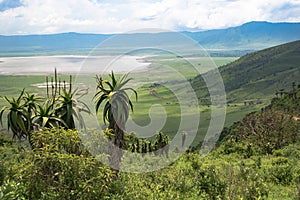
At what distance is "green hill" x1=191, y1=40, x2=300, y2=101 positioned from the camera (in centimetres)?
12662

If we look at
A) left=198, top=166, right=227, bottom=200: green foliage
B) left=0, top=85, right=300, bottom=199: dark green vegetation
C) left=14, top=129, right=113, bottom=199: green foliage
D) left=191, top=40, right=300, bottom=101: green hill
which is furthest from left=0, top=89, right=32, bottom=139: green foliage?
left=191, top=40, right=300, bottom=101: green hill

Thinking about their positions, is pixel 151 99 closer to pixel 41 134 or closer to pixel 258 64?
pixel 258 64

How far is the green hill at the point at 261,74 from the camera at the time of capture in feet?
415

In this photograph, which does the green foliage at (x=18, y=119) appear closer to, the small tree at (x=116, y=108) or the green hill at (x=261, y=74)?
the small tree at (x=116, y=108)

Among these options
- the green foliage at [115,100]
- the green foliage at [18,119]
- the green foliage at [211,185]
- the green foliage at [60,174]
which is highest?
the green foliage at [115,100]

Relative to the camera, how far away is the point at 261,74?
476ft

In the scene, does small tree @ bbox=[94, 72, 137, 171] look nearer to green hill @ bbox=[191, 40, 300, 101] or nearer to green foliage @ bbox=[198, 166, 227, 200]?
green foliage @ bbox=[198, 166, 227, 200]

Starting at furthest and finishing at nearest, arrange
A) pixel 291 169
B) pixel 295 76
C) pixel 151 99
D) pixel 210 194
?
pixel 151 99 → pixel 295 76 → pixel 291 169 → pixel 210 194

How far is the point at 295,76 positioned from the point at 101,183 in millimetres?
128519

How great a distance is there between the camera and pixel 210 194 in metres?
11.0

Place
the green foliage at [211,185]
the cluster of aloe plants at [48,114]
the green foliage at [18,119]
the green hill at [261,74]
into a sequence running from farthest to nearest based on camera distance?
the green hill at [261,74] → the green foliage at [18,119] → the cluster of aloe plants at [48,114] → the green foliage at [211,185]

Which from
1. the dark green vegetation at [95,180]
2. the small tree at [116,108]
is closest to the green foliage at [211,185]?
the dark green vegetation at [95,180]

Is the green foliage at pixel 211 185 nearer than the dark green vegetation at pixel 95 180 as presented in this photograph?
No

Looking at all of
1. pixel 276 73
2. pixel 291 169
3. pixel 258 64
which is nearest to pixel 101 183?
pixel 291 169
